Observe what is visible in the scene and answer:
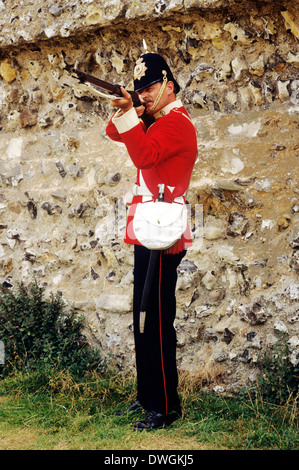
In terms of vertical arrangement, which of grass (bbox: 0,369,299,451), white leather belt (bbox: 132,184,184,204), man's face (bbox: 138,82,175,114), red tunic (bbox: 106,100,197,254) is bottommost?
grass (bbox: 0,369,299,451)

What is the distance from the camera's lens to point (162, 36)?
4.41m

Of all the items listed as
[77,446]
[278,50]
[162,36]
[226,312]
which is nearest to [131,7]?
[162,36]

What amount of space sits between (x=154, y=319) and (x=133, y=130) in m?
1.11

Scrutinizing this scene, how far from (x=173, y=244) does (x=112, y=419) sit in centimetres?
120

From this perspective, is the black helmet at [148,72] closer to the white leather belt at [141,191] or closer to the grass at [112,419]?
the white leather belt at [141,191]

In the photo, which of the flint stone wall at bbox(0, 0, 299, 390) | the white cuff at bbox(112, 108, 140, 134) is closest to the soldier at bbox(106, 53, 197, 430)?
the white cuff at bbox(112, 108, 140, 134)

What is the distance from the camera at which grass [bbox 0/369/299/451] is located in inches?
127

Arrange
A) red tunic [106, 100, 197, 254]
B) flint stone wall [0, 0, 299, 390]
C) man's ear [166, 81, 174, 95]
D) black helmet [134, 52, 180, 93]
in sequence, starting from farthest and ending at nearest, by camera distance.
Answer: flint stone wall [0, 0, 299, 390], man's ear [166, 81, 174, 95], black helmet [134, 52, 180, 93], red tunic [106, 100, 197, 254]

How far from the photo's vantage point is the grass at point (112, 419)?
322cm

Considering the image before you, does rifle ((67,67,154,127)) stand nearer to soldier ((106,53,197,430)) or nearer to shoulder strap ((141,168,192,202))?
soldier ((106,53,197,430))

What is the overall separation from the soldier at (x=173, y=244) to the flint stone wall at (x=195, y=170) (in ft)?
A: 2.58

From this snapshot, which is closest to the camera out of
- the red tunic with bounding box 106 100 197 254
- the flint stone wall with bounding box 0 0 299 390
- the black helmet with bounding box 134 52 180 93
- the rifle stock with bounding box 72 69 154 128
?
the rifle stock with bounding box 72 69 154 128

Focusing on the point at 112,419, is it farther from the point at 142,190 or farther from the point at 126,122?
the point at 126,122
